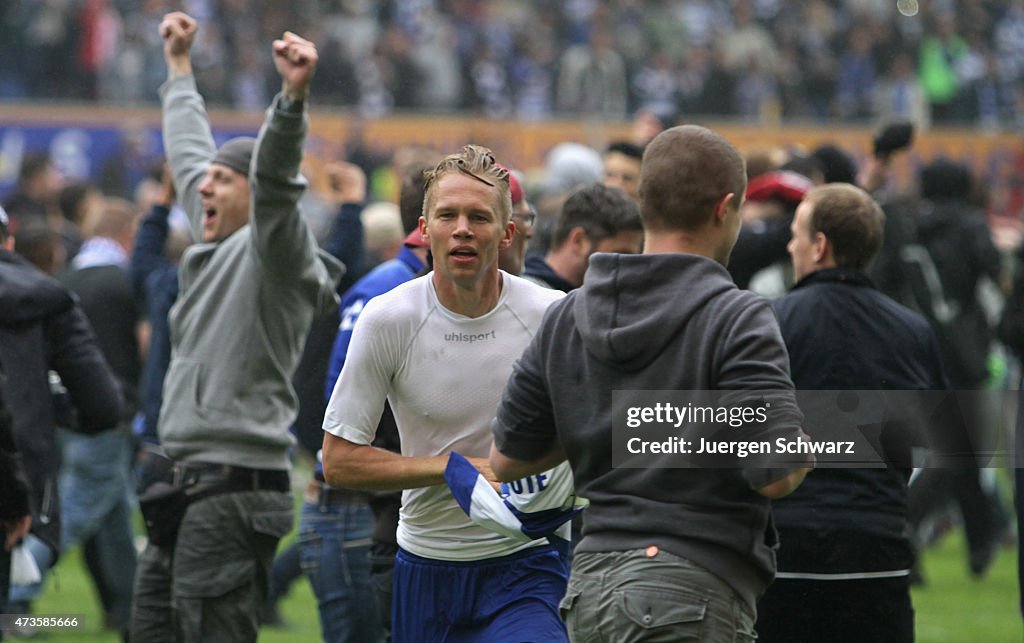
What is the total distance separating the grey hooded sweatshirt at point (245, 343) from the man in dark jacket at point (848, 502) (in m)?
1.73

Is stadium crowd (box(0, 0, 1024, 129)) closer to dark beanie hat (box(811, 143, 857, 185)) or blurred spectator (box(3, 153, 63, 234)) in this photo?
blurred spectator (box(3, 153, 63, 234))

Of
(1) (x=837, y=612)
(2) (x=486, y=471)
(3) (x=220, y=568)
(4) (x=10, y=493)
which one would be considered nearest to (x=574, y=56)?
(3) (x=220, y=568)

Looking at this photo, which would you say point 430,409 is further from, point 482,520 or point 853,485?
point 853,485

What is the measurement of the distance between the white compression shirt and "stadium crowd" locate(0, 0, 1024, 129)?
1707 cm

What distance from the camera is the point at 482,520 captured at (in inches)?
155

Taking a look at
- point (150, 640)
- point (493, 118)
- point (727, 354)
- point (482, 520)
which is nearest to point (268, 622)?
point (150, 640)

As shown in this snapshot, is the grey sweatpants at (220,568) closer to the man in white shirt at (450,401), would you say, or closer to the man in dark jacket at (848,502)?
the man in white shirt at (450,401)

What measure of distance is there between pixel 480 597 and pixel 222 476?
1.56 metres

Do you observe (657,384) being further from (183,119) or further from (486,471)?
(183,119)

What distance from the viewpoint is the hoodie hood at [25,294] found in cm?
564

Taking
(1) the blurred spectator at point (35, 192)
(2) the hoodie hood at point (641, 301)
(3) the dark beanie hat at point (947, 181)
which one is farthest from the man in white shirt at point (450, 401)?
(1) the blurred spectator at point (35, 192)

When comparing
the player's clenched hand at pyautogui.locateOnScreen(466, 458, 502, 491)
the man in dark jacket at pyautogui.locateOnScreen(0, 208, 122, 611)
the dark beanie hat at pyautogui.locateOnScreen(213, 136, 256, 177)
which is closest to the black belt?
the man in dark jacket at pyautogui.locateOnScreen(0, 208, 122, 611)

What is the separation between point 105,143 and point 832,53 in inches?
531

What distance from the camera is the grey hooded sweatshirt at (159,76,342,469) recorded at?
18.2ft
